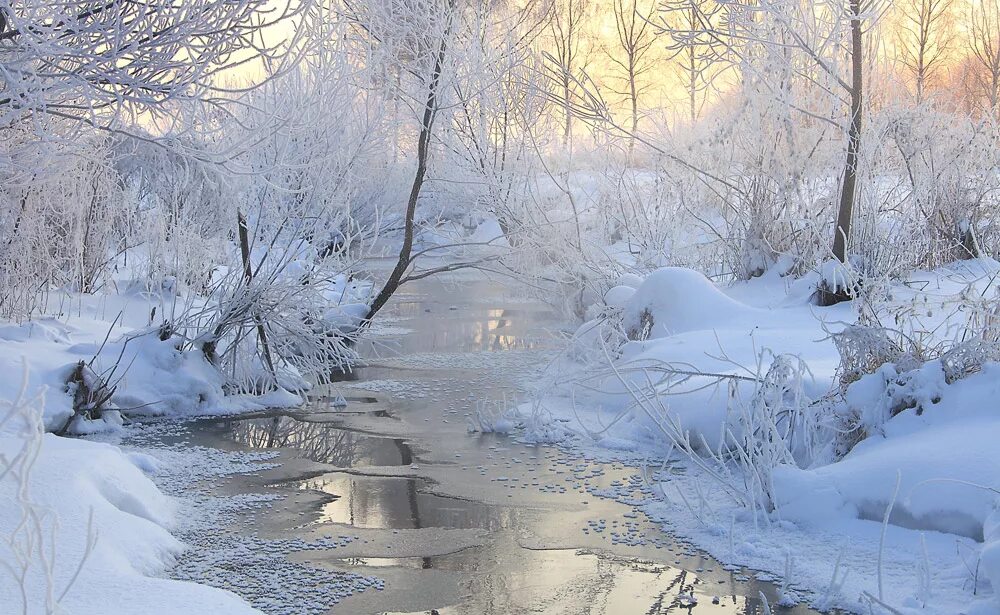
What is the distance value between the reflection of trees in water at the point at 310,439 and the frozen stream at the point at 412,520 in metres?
0.02

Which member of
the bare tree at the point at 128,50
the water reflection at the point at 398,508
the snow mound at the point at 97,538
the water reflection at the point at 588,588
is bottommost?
the water reflection at the point at 588,588

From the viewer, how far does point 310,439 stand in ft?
26.2

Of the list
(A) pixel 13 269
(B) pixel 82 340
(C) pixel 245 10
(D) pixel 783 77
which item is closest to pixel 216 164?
(C) pixel 245 10

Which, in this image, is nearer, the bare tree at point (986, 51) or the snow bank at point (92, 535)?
the snow bank at point (92, 535)

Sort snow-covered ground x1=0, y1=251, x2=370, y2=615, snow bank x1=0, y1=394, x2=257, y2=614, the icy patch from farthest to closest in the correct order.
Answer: the icy patch → snow bank x1=0, y1=394, x2=257, y2=614 → snow-covered ground x1=0, y1=251, x2=370, y2=615

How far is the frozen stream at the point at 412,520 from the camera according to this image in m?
4.86

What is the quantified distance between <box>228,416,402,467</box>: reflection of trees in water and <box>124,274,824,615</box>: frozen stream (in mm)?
24

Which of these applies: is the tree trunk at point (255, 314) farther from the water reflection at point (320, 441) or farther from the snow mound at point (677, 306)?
the snow mound at point (677, 306)

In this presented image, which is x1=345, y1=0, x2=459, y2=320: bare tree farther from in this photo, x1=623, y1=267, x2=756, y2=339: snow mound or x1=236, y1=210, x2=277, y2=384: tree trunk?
x1=623, y1=267, x2=756, y2=339: snow mound

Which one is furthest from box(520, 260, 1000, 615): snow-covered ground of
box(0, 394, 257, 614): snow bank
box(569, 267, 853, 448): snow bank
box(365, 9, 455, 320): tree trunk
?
box(365, 9, 455, 320): tree trunk

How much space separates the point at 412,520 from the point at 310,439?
7.42 feet

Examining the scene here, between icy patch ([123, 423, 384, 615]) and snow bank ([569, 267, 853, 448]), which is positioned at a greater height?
snow bank ([569, 267, 853, 448])

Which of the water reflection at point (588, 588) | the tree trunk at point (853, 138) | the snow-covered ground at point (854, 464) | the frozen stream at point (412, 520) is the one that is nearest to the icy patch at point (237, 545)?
the frozen stream at point (412, 520)

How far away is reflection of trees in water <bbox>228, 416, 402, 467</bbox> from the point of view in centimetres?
748
